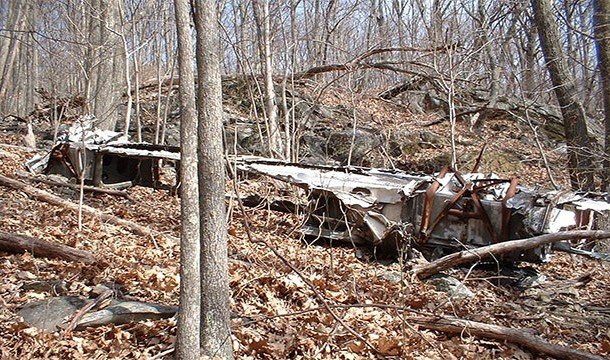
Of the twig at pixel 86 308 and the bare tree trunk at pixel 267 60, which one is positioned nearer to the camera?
the twig at pixel 86 308

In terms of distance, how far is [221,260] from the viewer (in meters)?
4.03

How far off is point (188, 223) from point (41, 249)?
2891 millimetres

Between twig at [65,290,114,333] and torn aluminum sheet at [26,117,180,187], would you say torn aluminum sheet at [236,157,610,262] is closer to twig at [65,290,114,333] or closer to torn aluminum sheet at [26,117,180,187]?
torn aluminum sheet at [26,117,180,187]

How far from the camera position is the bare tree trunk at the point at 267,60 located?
13.5m

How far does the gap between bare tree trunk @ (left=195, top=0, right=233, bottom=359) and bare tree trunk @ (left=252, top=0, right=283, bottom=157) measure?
926cm

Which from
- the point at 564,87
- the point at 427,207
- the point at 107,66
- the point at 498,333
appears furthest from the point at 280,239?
the point at 107,66

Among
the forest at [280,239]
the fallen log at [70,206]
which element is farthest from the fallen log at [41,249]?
the fallen log at [70,206]

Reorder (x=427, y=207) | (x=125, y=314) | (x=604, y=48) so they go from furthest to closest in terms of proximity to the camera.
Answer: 1. (x=604, y=48)
2. (x=427, y=207)
3. (x=125, y=314)

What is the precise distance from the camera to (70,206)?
8.27 metres

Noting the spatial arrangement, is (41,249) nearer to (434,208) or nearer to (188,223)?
(188,223)

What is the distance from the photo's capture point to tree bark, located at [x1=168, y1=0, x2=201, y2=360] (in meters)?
3.85

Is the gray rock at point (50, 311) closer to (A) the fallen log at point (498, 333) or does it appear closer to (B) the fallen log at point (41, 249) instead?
(B) the fallen log at point (41, 249)

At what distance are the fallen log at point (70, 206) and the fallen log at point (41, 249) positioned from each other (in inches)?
63.7

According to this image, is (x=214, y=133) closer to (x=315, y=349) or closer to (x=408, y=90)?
(x=315, y=349)
